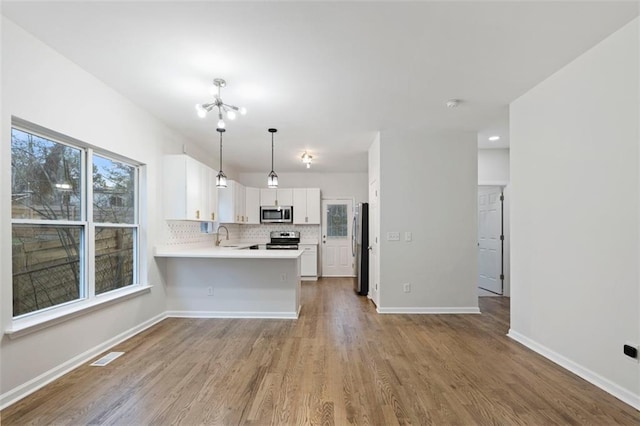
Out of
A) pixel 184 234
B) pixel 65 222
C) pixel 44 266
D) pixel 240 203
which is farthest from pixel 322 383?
pixel 240 203

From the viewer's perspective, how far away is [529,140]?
3115mm

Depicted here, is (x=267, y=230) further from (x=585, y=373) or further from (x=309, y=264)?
(x=585, y=373)

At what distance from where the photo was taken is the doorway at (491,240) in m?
5.39

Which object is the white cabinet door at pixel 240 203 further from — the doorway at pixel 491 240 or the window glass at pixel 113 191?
the doorway at pixel 491 240

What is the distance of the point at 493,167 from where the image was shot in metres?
5.27

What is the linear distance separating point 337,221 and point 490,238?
3.33m

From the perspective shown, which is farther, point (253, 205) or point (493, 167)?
point (253, 205)

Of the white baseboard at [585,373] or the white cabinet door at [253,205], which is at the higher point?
the white cabinet door at [253,205]

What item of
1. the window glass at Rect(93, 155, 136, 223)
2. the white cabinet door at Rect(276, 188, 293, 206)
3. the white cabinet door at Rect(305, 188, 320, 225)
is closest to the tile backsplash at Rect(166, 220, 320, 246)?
the white cabinet door at Rect(305, 188, 320, 225)

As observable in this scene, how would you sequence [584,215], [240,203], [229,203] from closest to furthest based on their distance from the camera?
[584,215] < [229,203] < [240,203]

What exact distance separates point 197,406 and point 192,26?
256cm

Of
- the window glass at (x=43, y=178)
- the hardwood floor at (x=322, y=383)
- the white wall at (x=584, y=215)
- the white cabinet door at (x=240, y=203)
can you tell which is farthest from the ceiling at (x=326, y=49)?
the white cabinet door at (x=240, y=203)

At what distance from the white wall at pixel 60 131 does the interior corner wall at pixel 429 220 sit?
3085mm

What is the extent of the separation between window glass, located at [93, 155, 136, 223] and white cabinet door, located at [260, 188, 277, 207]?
146 inches
